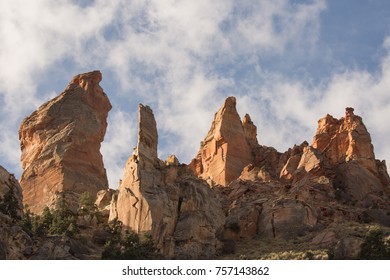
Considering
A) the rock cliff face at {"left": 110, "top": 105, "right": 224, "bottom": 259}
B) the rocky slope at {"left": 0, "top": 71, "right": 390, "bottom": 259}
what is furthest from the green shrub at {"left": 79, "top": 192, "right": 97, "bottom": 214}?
the rock cliff face at {"left": 110, "top": 105, "right": 224, "bottom": 259}

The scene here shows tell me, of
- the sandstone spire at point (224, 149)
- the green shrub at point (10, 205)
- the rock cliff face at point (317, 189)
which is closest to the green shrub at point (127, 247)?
the green shrub at point (10, 205)

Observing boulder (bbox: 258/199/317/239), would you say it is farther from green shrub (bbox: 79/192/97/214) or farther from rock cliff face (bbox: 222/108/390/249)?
green shrub (bbox: 79/192/97/214)

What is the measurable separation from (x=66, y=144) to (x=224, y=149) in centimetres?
2398

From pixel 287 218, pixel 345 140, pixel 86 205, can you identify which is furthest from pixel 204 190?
pixel 345 140

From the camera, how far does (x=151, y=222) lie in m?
80.8

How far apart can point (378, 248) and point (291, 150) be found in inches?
1913

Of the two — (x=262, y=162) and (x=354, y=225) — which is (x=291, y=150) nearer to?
(x=262, y=162)

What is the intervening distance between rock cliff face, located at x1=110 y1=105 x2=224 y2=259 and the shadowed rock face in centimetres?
1560

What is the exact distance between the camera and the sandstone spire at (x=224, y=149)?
120 meters

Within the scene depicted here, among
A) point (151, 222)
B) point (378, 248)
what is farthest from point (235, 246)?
point (378, 248)

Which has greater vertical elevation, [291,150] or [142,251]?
[291,150]

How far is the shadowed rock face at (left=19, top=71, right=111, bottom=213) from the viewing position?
350 feet

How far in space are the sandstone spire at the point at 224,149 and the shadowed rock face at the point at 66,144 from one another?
16.6 metres
